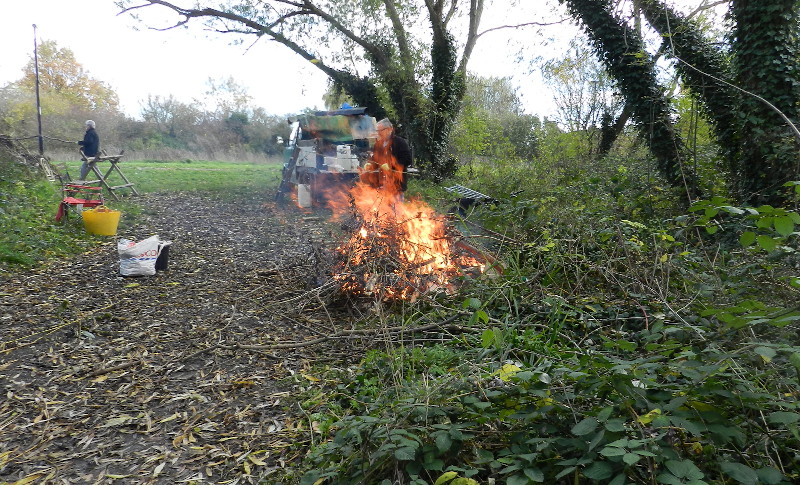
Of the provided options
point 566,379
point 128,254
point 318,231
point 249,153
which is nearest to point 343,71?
point 318,231

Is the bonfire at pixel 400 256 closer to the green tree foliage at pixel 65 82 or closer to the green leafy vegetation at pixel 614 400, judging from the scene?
the green leafy vegetation at pixel 614 400

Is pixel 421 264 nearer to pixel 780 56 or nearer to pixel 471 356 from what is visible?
pixel 471 356

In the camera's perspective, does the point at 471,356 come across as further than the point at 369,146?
No

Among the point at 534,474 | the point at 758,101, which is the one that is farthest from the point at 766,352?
the point at 758,101

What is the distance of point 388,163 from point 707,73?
20.8 feet

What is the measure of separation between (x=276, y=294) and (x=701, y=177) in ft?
20.6

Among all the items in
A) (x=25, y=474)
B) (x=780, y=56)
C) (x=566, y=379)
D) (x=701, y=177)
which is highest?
(x=780, y=56)

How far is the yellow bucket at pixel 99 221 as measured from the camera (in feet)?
27.9

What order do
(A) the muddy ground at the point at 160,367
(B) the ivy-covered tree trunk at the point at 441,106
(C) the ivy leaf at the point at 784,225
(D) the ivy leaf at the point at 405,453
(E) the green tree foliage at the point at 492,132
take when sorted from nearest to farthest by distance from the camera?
(C) the ivy leaf at the point at 784,225 < (D) the ivy leaf at the point at 405,453 < (A) the muddy ground at the point at 160,367 < (B) the ivy-covered tree trunk at the point at 441,106 < (E) the green tree foliage at the point at 492,132

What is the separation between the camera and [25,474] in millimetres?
2785

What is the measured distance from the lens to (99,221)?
850cm

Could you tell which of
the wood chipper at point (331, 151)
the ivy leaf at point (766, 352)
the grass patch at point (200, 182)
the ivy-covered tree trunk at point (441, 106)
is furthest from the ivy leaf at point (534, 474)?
the ivy-covered tree trunk at point (441, 106)

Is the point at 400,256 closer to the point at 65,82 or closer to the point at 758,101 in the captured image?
the point at 758,101

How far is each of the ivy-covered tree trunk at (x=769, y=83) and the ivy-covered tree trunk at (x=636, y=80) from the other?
1.14 metres
